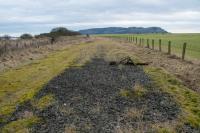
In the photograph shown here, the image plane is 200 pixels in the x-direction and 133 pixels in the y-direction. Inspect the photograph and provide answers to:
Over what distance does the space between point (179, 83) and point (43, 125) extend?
8884 millimetres

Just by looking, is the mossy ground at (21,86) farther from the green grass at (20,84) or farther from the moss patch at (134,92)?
the moss patch at (134,92)

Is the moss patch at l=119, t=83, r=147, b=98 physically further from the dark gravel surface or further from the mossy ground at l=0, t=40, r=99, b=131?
the mossy ground at l=0, t=40, r=99, b=131

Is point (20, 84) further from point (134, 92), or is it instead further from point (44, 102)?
point (134, 92)

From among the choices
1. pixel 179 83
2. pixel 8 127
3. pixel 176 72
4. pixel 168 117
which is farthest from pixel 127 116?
pixel 176 72

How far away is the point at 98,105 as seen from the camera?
1458 cm

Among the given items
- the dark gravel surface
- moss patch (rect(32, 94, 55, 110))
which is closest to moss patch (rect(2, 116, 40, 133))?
the dark gravel surface

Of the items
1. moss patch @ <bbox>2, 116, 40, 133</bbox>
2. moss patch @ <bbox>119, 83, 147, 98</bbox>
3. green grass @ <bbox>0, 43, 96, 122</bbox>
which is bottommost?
green grass @ <bbox>0, 43, 96, 122</bbox>

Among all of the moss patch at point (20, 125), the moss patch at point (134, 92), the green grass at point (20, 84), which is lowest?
the green grass at point (20, 84)

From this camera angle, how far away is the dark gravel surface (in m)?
12.1

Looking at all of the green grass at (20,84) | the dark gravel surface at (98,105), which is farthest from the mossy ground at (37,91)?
the dark gravel surface at (98,105)

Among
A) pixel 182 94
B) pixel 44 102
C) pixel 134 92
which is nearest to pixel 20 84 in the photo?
pixel 44 102

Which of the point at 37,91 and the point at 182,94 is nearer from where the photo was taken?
the point at 182,94

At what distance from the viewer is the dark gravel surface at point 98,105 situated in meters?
12.1

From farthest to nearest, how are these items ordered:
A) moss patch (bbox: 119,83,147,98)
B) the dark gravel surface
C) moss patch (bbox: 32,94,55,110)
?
moss patch (bbox: 119,83,147,98)
moss patch (bbox: 32,94,55,110)
the dark gravel surface
